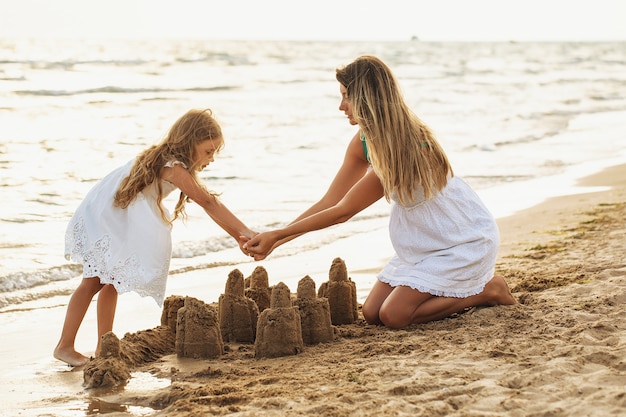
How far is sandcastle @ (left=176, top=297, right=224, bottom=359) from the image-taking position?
4395mm

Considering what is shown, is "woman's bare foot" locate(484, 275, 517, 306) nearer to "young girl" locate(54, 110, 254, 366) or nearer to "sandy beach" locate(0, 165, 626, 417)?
"sandy beach" locate(0, 165, 626, 417)

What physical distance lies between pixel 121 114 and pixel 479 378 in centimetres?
1634

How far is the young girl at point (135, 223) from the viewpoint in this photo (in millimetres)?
4762

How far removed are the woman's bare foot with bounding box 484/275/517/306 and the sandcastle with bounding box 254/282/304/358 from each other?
4.24ft

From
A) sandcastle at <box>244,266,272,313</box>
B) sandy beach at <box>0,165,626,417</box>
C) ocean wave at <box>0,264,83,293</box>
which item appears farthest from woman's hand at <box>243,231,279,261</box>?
ocean wave at <box>0,264,83,293</box>

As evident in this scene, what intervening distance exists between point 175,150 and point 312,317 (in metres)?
1.43

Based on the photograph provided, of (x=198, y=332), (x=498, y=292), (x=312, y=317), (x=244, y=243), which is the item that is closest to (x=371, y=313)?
(x=312, y=317)

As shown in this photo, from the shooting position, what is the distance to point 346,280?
513 cm

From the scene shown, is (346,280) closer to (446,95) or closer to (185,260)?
(185,260)

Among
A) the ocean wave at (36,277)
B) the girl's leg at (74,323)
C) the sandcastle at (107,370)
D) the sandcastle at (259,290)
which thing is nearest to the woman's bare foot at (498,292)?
the sandcastle at (259,290)

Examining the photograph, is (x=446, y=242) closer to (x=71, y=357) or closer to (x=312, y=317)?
(x=312, y=317)

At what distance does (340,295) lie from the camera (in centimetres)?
505

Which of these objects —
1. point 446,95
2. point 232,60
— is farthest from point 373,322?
point 232,60

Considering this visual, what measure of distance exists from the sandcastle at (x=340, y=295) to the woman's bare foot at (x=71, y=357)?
1.52 m
